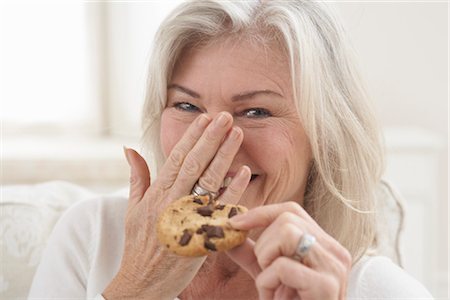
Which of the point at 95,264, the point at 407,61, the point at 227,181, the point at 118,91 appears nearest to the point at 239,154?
the point at 227,181

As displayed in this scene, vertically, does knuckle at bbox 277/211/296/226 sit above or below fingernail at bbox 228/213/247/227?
above

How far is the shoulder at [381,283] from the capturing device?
5.88 ft

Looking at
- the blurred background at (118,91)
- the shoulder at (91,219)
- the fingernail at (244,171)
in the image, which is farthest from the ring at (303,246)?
the blurred background at (118,91)

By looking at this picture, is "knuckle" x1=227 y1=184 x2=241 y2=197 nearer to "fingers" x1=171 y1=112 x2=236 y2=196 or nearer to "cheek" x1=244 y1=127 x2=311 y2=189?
Answer: "fingers" x1=171 y1=112 x2=236 y2=196

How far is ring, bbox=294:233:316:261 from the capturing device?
125 centimetres

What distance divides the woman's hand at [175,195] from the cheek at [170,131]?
12cm

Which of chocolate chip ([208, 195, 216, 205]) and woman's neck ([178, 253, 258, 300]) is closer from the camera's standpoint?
chocolate chip ([208, 195, 216, 205])

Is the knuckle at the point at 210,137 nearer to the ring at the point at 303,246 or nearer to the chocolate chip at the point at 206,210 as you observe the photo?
the chocolate chip at the point at 206,210

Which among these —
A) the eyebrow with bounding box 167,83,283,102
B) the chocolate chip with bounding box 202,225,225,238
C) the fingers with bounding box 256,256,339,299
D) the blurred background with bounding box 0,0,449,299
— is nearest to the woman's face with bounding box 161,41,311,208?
the eyebrow with bounding box 167,83,283,102

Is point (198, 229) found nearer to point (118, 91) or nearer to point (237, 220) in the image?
point (237, 220)

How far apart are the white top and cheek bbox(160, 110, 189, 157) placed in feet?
0.99

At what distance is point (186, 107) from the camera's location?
1.74 metres

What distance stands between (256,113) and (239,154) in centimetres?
10

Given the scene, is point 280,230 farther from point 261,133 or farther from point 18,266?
point 18,266
